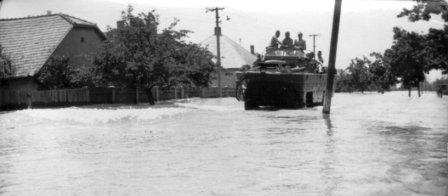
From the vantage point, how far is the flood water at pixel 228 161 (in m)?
5.92

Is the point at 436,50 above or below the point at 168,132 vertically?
above

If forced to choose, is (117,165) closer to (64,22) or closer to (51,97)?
(51,97)

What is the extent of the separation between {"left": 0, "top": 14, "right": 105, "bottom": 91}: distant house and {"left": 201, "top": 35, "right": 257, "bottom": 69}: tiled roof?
34.8 meters

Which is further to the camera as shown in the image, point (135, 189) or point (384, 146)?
point (384, 146)

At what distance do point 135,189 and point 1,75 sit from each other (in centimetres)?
2788

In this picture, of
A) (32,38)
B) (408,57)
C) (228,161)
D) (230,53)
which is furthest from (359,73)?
(228,161)

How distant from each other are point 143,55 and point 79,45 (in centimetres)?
842

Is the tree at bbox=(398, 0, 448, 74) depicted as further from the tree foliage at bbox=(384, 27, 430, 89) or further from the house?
the house

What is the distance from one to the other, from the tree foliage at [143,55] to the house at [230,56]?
39.4m

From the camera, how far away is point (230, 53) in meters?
74.9

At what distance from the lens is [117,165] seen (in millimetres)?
7434

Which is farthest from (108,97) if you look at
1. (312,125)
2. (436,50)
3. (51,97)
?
(312,125)

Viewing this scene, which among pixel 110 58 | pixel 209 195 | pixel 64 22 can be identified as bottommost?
pixel 209 195

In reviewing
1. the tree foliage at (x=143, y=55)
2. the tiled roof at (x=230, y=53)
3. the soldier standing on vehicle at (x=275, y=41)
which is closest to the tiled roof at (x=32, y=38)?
the tree foliage at (x=143, y=55)
